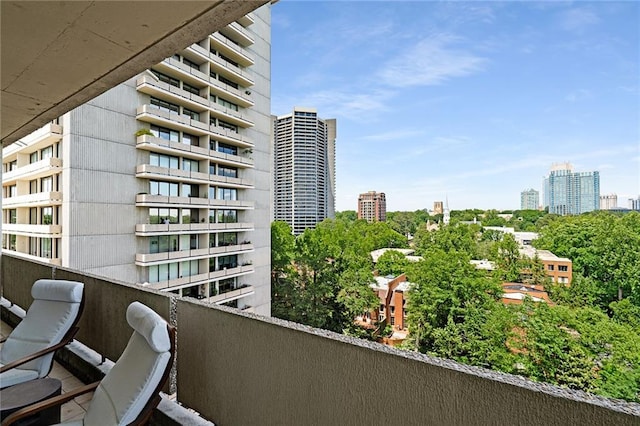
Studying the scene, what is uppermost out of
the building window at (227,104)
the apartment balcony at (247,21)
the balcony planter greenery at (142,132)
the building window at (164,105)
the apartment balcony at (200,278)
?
the apartment balcony at (247,21)

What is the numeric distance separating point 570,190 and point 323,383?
225 feet

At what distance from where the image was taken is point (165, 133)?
567 inches

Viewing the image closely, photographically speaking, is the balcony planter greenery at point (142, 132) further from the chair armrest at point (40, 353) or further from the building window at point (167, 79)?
the chair armrest at point (40, 353)

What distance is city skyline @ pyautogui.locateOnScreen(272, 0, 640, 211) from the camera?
2797cm

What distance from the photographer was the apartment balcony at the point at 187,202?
43.1 ft

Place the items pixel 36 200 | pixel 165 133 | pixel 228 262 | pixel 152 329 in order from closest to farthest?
pixel 152 329, pixel 36 200, pixel 165 133, pixel 228 262

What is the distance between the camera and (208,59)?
15.6 m

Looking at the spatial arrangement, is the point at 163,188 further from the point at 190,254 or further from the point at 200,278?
the point at 200,278

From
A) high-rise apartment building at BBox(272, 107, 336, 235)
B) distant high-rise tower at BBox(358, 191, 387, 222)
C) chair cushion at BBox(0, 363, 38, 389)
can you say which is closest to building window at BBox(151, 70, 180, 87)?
chair cushion at BBox(0, 363, 38, 389)

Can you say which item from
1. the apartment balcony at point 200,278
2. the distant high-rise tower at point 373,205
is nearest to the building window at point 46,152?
the apartment balcony at point 200,278

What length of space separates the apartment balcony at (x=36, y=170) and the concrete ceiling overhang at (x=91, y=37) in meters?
10.7

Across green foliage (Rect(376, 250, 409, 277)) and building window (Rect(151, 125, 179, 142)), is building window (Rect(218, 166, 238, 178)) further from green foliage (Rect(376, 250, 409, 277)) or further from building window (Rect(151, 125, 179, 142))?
green foliage (Rect(376, 250, 409, 277))

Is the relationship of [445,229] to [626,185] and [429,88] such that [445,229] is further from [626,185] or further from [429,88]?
[626,185]

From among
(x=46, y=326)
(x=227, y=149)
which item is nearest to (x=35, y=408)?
(x=46, y=326)
